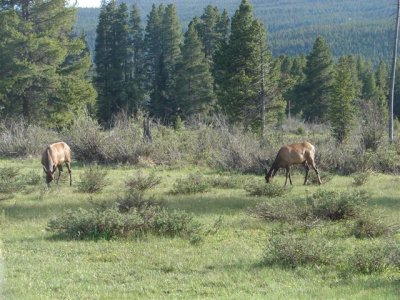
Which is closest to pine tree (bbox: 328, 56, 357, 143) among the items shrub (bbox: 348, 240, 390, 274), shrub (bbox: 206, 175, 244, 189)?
shrub (bbox: 206, 175, 244, 189)

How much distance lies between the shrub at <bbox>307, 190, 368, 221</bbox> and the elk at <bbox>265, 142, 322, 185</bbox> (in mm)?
6019

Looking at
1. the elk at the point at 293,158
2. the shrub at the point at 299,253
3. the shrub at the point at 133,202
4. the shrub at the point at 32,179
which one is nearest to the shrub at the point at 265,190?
the elk at the point at 293,158

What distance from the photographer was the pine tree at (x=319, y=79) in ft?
176

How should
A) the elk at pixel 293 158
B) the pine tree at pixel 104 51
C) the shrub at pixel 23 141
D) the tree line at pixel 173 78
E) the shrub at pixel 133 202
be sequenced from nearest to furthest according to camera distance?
1. the shrub at pixel 133 202
2. the elk at pixel 293 158
3. the shrub at pixel 23 141
4. the tree line at pixel 173 78
5. the pine tree at pixel 104 51

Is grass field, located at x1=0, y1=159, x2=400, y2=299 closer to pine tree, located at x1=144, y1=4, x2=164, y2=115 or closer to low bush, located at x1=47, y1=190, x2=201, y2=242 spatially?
low bush, located at x1=47, y1=190, x2=201, y2=242

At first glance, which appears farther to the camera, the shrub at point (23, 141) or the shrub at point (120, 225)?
the shrub at point (23, 141)

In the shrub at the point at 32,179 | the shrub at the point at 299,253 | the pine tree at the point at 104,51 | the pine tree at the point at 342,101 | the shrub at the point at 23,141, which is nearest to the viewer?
the shrub at the point at 299,253

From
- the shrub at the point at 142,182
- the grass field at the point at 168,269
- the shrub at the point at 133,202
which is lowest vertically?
the shrub at the point at 142,182

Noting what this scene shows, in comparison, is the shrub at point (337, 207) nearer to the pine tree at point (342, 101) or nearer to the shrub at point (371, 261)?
the shrub at point (371, 261)

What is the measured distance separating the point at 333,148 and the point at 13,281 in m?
16.4

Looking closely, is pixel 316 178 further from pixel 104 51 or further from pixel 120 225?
pixel 104 51

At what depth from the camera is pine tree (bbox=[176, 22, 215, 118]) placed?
51062 mm

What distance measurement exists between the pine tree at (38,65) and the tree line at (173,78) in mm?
60

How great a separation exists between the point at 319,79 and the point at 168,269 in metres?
47.9
